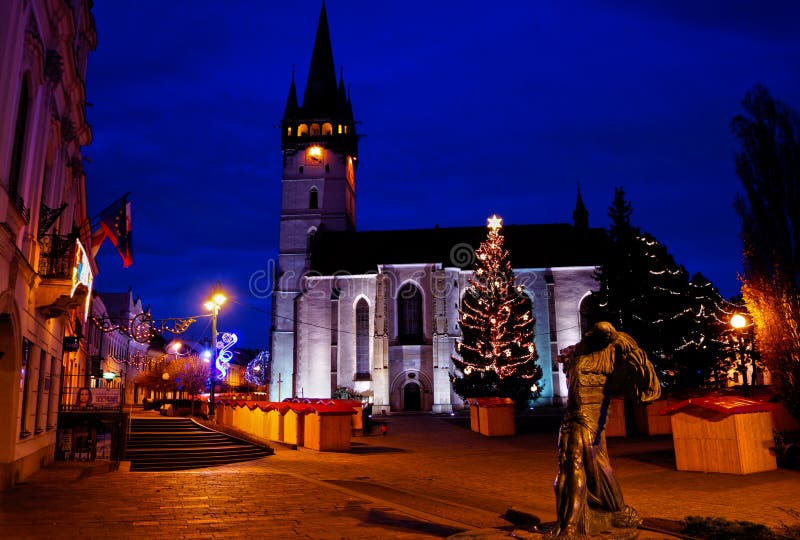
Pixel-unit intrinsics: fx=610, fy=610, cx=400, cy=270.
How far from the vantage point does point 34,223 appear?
42.3 ft

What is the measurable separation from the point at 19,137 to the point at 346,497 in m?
9.30

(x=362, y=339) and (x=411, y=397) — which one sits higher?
(x=362, y=339)

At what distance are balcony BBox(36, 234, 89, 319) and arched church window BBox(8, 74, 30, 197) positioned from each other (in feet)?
6.70

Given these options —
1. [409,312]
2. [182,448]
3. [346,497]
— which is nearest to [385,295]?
[409,312]

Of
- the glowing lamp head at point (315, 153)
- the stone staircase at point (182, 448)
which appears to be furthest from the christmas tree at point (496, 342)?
the glowing lamp head at point (315, 153)

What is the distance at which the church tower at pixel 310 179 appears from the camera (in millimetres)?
55375

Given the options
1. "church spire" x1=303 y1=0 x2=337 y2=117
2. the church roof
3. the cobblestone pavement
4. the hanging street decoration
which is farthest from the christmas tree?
"church spire" x1=303 y1=0 x2=337 y2=117

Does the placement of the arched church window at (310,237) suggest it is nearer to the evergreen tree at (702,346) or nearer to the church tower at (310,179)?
the church tower at (310,179)

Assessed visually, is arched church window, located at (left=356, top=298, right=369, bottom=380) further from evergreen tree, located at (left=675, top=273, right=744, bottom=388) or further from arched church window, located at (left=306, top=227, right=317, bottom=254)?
evergreen tree, located at (left=675, top=273, right=744, bottom=388)

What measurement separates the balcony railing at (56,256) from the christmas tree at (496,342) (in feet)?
89.9

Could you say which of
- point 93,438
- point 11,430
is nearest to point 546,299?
point 93,438

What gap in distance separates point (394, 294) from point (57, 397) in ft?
115

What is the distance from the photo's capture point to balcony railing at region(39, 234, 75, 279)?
13.3m

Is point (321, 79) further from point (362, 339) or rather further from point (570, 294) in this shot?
point (570, 294)
